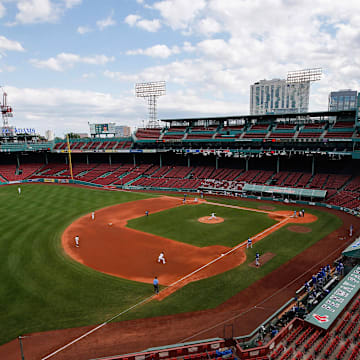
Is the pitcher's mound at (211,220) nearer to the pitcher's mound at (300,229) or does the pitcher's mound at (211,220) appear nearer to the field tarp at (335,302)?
the pitcher's mound at (300,229)

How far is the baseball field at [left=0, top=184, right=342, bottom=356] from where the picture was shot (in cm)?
1627

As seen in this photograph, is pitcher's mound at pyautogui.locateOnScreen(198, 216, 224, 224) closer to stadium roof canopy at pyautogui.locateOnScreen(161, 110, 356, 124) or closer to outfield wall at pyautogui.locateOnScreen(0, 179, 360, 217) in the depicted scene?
outfield wall at pyautogui.locateOnScreen(0, 179, 360, 217)

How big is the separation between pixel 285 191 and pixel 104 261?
33067mm

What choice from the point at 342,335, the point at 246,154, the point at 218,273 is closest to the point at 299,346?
the point at 342,335

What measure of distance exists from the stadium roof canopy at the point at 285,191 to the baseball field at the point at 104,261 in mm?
3997

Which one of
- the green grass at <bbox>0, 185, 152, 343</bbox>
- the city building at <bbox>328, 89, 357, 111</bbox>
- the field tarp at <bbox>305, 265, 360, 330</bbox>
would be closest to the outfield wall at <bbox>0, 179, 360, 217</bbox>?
the field tarp at <bbox>305, 265, 360, 330</bbox>

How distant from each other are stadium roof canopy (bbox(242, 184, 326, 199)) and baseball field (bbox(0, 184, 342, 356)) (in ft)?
13.1

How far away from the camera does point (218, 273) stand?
2077 cm

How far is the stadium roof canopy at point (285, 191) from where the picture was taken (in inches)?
1682

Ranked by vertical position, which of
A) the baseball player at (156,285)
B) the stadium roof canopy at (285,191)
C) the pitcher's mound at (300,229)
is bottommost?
the pitcher's mound at (300,229)

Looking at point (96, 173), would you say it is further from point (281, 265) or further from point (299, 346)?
point (299, 346)

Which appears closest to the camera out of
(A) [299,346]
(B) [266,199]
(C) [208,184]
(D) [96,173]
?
(A) [299,346]

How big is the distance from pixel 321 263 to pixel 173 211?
21.6m

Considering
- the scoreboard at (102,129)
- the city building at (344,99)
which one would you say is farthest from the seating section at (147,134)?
the city building at (344,99)
